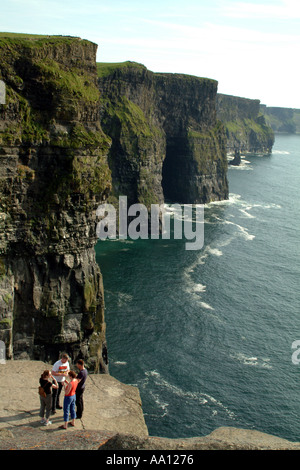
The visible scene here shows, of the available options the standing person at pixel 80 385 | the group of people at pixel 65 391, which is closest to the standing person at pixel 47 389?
the group of people at pixel 65 391

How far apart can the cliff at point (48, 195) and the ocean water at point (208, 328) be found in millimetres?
13081

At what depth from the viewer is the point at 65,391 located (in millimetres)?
26141

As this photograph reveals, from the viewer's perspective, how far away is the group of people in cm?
2609

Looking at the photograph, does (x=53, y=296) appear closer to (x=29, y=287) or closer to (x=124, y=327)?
(x=29, y=287)

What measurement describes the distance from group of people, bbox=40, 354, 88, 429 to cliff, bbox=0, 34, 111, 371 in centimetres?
1356

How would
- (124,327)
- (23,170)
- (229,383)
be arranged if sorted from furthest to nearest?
(124,327) → (229,383) → (23,170)

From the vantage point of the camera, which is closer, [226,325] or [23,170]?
[23,170]

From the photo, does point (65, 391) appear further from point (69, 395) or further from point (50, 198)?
point (50, 198)

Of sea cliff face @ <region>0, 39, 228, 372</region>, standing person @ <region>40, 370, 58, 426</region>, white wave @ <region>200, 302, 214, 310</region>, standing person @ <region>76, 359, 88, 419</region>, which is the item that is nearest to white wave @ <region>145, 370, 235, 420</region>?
Answer: sea cliff face @ <region>0, 39, 228, 372</region>

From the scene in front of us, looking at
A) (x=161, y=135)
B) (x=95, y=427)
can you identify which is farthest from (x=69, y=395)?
(x=161, y=135)

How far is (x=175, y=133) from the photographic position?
497ft

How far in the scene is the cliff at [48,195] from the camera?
4069cm

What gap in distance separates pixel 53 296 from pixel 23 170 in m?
11.5
